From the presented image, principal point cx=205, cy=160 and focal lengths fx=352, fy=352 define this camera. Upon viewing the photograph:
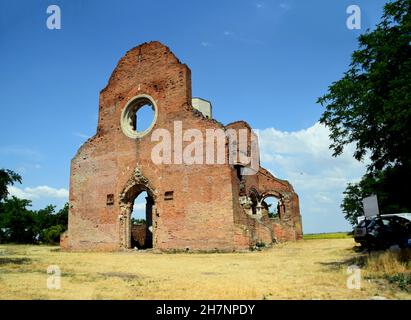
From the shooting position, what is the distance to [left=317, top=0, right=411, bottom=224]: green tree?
802cm

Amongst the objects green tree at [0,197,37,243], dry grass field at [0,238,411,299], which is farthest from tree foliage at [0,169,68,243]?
dry grass field at [0,238,411,299]

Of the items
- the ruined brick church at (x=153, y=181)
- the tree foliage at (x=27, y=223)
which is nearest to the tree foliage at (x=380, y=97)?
the ruined brick church at (x=153, y=181)

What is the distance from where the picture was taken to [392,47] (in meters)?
8.80

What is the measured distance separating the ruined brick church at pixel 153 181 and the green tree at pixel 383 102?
746 cm

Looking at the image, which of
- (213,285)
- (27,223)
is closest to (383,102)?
(213,285)

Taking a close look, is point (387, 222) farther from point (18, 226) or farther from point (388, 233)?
point (18, 226)

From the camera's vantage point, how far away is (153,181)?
18844mm

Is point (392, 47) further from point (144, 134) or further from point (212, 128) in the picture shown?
point (144, 134)

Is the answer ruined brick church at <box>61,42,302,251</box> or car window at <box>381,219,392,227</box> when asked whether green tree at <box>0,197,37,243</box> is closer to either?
ruined brick church at <box>61,42,302,251</box>

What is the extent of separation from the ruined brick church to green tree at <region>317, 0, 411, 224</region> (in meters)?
7.46

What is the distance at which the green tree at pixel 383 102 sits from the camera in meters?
8.02

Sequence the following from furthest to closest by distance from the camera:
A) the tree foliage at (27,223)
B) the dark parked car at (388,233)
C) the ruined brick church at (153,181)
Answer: the tree foliage at (27,223) < the ruined brick church at (153,181) < the dark parked car at (388,233)

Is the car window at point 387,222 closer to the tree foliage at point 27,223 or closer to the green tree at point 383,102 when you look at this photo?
the green tree at point 383,102
